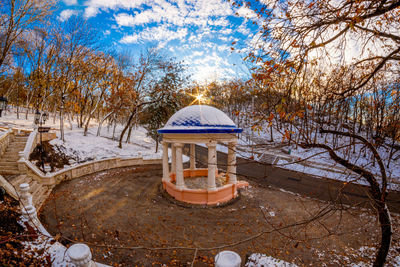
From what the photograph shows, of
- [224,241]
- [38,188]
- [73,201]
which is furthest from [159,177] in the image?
[224,241]

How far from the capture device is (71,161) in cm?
1608

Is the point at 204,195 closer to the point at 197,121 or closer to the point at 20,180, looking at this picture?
the point at 197,121

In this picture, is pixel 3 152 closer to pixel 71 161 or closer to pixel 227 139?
pixel 71 161

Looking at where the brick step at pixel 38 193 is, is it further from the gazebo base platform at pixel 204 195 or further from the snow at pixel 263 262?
the snow at pixel 263 262

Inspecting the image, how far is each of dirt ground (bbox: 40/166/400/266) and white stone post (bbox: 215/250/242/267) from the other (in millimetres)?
1623

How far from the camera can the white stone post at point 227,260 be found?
3.12 metres

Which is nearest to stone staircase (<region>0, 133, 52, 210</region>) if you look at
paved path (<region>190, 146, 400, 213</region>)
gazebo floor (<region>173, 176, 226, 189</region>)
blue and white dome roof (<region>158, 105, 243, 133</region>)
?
blue and white dome roof (<region>158, 105, 243, 133</region>)

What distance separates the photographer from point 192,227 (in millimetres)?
8539

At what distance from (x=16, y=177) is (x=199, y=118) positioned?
10.9 metres

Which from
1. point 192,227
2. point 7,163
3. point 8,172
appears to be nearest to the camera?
point 192,227

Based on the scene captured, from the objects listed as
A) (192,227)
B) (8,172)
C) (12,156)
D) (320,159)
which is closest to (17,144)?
(12,156)

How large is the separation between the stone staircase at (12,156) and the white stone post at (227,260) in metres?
13.8

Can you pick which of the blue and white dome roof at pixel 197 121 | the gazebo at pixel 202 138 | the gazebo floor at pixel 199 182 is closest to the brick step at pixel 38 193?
the gazebo at pixel 202 138

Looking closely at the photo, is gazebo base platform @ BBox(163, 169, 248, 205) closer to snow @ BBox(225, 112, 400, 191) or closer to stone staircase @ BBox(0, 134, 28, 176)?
snow @ BBox(225, 112, 400, 191)
